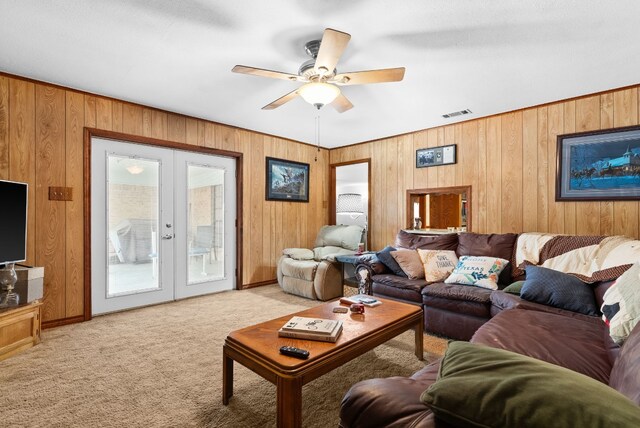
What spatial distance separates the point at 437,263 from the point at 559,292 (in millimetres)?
1193

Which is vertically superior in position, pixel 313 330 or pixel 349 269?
pixel 313 330

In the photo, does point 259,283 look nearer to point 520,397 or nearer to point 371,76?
point 371,76

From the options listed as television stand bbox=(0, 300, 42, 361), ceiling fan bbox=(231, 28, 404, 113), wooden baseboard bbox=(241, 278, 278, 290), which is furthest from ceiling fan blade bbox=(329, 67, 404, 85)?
wooden baseboard bbox=(241, 278, 278, 290)

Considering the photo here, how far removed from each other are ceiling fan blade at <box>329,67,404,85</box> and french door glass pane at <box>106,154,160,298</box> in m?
2.75

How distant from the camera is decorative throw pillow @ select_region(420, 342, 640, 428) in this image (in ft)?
2.05

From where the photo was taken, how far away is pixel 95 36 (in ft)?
7.68

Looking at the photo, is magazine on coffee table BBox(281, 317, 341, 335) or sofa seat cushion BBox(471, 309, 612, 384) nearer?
sofa seat cushion BBox(471, 309, 612, 384)

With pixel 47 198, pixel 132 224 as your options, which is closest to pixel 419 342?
pixel 132 224

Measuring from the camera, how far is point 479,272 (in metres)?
3.08

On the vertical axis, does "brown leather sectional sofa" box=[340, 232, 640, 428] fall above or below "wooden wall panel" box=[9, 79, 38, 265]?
below

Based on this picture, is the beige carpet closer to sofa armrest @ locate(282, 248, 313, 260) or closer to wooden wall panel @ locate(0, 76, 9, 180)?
sofa armrest @ locate(282, 248, 313, 260)

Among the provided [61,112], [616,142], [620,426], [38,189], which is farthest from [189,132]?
[616,142]

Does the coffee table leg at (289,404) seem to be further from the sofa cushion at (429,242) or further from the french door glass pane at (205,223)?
the french door glass pane at (205,223)

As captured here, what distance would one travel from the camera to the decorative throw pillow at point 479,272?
300 cm
